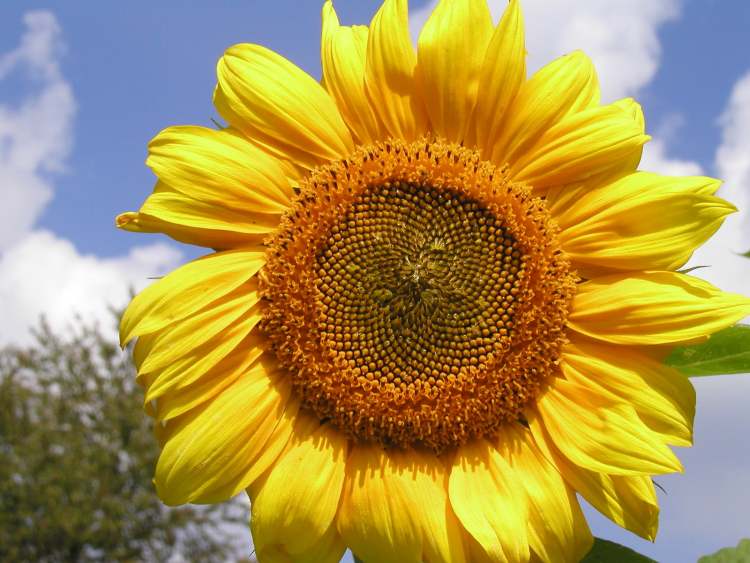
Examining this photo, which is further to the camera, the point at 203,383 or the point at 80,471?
the point at 80,471

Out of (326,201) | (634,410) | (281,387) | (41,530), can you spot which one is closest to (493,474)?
(634,410)

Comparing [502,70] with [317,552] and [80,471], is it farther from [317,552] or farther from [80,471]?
[80,471]

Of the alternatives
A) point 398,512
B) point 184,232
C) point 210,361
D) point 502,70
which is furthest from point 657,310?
point 184,232

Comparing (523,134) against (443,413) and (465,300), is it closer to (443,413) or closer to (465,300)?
(465,300)

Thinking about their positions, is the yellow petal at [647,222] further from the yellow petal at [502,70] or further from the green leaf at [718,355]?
the yellow petal at [502,70]

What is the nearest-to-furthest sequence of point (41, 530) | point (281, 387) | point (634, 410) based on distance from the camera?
point (634, 410)
point (281, 387)
point (41, 530)

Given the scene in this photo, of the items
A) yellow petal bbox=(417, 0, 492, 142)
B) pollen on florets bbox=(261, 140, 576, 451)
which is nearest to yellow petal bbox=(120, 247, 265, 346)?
pollen on florets bbox=(261, 140, 576, 451)

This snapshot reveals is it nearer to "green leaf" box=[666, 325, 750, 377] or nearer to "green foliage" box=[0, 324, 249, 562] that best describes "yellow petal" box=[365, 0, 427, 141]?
"green leaf" box=[666, 325, 750, 377]
